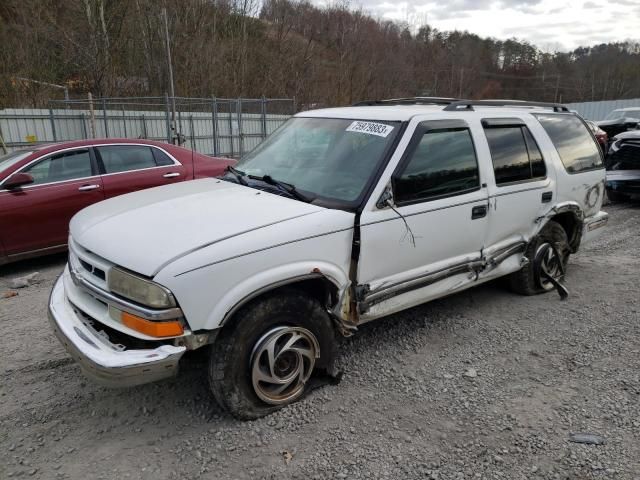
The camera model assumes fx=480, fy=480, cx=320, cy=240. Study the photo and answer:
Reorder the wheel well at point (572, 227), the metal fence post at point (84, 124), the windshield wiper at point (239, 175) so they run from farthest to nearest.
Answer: the metal fence post at point (84, 124) < the wheel well at point (572, 227) < the windshield wiper at point (239, 175)

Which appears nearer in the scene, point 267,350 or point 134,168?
point 267,350

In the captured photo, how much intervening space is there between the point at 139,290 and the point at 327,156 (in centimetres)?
170

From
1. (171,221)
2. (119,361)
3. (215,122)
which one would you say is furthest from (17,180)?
(215,122)

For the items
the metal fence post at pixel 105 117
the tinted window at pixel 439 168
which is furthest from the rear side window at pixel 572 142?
the metal fence post at pixel 105 117

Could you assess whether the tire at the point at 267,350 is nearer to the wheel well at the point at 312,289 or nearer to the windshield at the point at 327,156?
the wheel well at the point at 312,289

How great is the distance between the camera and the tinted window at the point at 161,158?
682 cm

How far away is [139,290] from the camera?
8.24 feet

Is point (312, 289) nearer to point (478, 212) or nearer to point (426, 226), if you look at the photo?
point (426, 226)

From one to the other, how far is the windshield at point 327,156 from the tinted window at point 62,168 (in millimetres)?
3114

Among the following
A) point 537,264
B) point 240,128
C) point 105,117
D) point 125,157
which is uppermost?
point 125,157

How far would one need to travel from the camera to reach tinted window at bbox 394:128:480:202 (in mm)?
3389

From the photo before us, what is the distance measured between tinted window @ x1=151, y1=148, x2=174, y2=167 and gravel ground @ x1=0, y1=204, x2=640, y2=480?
307cm

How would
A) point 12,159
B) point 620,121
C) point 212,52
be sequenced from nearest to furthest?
point 12,159 → point 620,121 → point 212,52

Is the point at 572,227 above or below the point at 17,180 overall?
below
